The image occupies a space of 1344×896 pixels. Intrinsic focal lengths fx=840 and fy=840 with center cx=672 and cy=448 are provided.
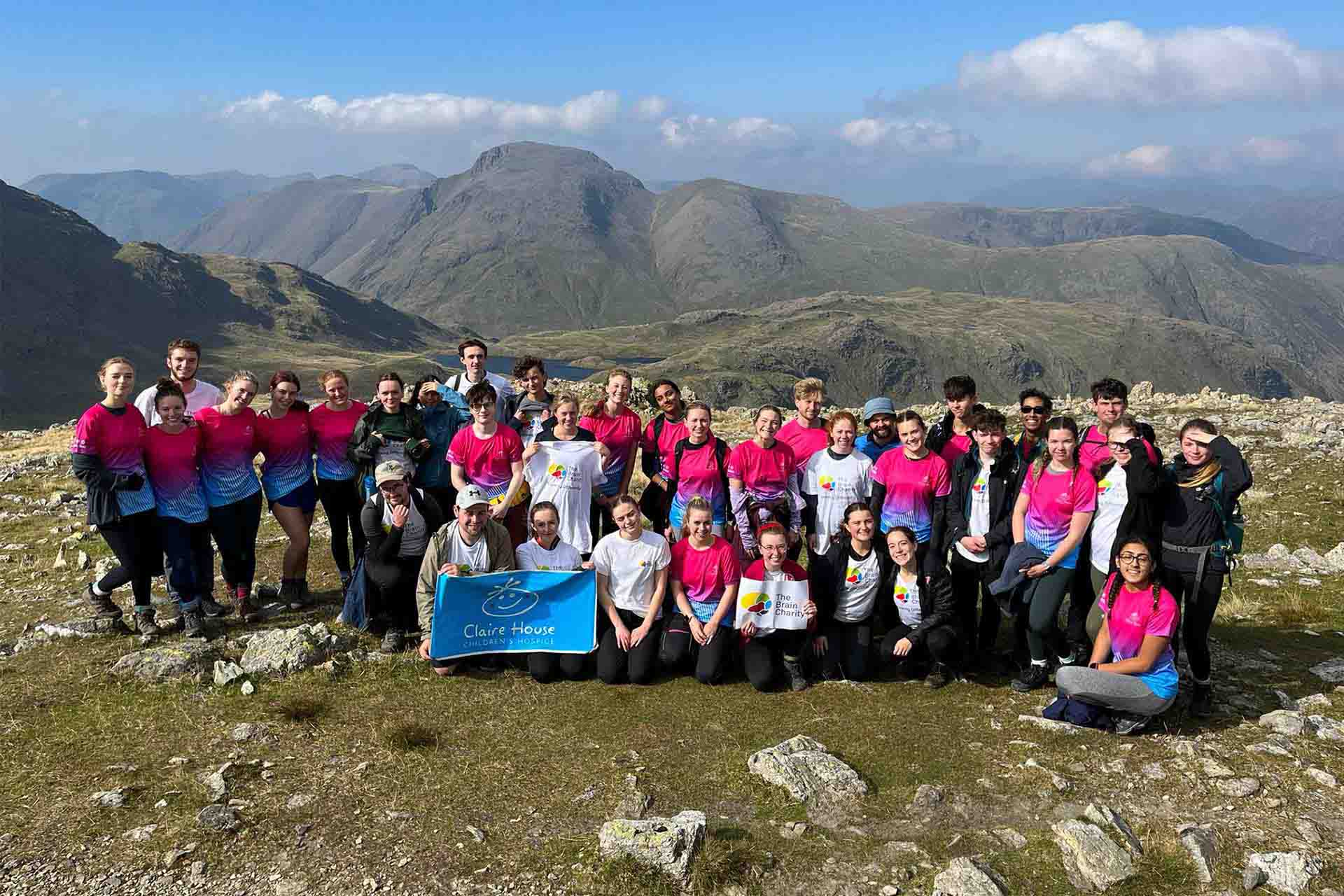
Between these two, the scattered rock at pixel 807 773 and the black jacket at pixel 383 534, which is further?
the black jacket at pixel 383 534

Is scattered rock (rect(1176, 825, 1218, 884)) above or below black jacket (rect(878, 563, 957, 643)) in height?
below

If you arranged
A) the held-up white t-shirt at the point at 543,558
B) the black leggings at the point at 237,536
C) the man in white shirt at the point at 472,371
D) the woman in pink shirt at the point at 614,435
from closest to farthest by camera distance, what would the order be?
the held-up white t-shirt at the point at 543,558 < the black leggings at the point at 237,536 < the woman in pink shirt at the point at 614,435 < the man in white shirt at the point at 472,371

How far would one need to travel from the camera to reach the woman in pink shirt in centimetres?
1134

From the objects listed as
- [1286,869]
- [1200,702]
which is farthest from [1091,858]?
[1200,702]

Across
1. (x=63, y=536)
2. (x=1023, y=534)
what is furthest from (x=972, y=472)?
(x=63, y=536)

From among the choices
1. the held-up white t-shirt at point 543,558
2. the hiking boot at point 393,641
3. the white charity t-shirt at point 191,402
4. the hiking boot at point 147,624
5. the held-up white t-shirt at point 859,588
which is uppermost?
the white charity t-shirt at point 191,402

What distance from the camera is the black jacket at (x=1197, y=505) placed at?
8.62 metres

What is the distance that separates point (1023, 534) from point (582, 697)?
5.26 metres

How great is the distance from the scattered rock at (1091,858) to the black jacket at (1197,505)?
3.51 m

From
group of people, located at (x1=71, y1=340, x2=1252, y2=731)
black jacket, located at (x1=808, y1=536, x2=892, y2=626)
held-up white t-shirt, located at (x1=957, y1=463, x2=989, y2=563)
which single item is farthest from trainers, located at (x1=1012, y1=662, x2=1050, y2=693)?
black jacket, located at (x1=808, y1=536, x2=892, y2=626)

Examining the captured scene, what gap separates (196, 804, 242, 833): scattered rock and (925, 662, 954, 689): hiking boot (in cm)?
711

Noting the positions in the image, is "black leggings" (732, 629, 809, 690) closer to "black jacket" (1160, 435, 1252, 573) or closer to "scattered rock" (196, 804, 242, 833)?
"black jacket" (1160, 435, 1252, 573)

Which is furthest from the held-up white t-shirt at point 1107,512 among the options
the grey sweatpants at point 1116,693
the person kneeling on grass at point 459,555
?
the person kneeling on grass at point 459,555

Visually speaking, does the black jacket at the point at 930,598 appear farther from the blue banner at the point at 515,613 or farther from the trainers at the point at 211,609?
the trainers at the point at 211,609
